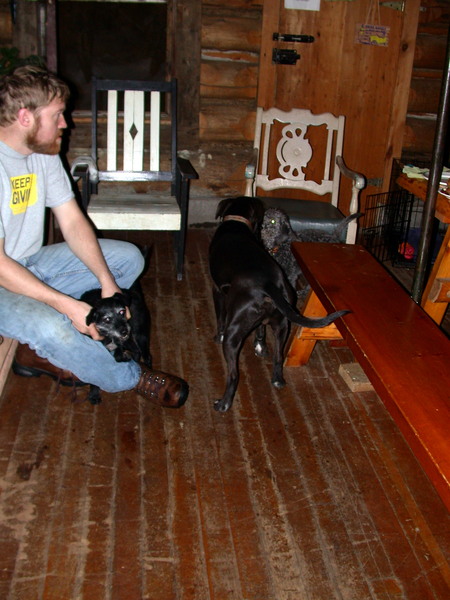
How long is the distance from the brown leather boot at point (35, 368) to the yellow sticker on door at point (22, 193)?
0.79m

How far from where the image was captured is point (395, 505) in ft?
8.16

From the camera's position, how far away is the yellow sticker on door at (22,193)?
103 inches

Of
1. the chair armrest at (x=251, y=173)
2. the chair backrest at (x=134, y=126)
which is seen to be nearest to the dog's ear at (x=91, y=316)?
the chair armrest at (x=251, y=173)

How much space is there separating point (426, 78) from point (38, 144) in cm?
417

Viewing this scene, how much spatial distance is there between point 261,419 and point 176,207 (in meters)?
1.86

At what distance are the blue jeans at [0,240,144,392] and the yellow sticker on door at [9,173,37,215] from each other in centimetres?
28

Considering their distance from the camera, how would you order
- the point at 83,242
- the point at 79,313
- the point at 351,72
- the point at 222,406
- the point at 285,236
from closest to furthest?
the point at 79,313 → the point at 83,242 → the point at 222,406 → the point at 285,236 → the point at 351,72

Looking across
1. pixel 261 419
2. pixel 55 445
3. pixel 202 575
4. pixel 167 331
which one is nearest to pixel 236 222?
pixel 167 331

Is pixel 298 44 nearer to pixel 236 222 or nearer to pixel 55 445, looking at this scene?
pixel 236 222

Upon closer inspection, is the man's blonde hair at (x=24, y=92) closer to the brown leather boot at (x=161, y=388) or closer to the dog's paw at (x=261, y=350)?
the brown leather boot at (x=161, y=388)

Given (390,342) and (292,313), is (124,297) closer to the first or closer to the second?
(292,313)

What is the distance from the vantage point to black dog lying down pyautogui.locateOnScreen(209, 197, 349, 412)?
2.85 m

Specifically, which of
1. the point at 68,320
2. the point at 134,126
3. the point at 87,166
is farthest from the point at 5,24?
the point at 68,320

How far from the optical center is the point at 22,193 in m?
2.68
